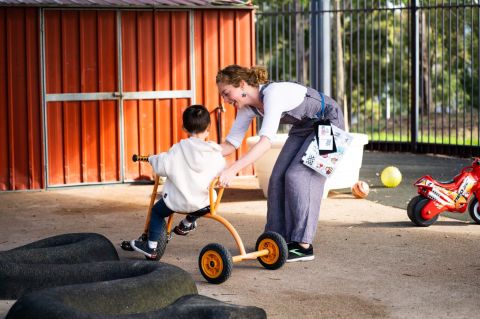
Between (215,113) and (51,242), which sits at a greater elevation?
(215,113)

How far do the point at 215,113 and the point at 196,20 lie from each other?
1.21m

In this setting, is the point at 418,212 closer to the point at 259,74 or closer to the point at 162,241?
the point at 259,74

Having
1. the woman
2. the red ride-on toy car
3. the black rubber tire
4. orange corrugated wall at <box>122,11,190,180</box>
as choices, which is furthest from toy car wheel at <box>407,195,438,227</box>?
orange corrugated wall at <box>122,11,190,180</box>

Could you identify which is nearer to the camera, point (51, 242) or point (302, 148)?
point (51, 242)

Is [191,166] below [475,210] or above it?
above

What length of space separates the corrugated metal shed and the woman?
4.97 meters

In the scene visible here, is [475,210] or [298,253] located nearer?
[298,253]

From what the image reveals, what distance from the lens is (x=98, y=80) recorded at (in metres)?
12.1

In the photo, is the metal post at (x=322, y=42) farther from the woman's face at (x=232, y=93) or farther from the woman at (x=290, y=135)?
the woman's face at (x=232, y=93)

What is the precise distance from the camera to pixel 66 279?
5.95 metres

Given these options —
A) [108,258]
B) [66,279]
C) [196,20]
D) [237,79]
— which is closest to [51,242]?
[108,258]

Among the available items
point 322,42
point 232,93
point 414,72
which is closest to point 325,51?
point 322,42

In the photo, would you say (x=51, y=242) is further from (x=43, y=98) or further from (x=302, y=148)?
(x=43, y=98)

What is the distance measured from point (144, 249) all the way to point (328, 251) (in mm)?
1464
